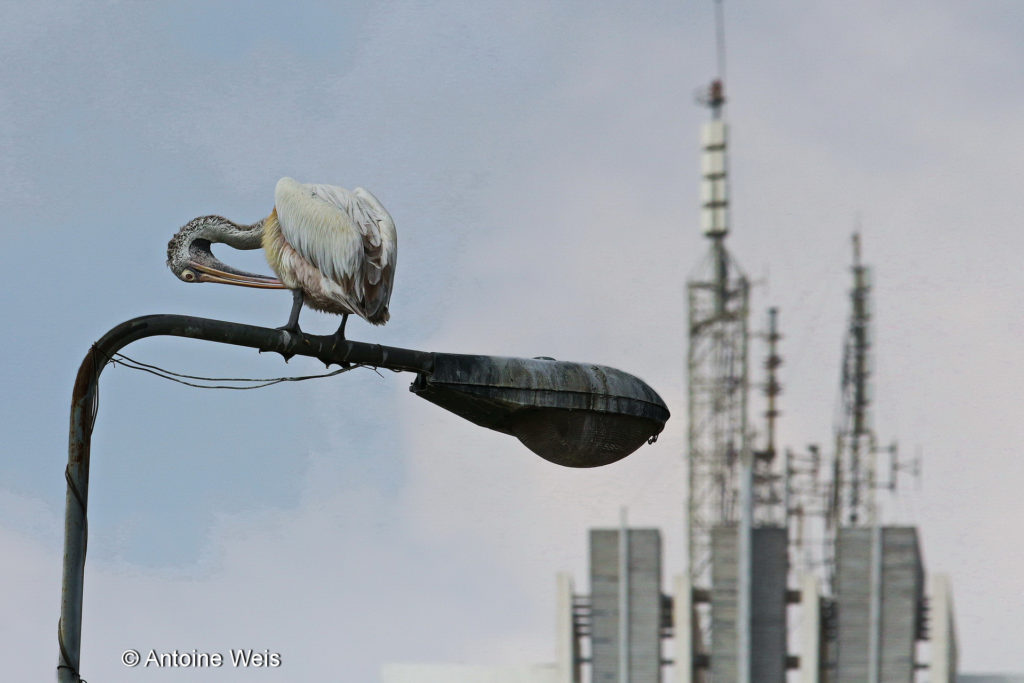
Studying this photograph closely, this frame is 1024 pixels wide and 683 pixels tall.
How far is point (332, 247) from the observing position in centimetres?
972

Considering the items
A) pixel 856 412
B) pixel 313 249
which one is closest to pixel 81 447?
pixel 313 249

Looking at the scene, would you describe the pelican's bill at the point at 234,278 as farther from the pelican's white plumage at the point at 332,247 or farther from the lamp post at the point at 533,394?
the lamp post at the point at 533,394

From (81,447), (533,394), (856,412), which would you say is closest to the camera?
(81,447)

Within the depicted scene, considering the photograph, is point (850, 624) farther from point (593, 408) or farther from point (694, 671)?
point (593, 408)

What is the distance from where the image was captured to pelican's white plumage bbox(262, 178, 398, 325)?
9.53 meters

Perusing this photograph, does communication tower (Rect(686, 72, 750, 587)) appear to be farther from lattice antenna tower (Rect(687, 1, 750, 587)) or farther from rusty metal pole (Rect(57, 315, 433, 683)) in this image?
rusty metal pole (Rect(57, 315, 433, 683))

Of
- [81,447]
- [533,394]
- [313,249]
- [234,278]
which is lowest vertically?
[81,447]

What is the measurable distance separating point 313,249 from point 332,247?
10 centimetres

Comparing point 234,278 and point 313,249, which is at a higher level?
point 313,249

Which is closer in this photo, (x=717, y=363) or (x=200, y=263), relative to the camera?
(x=200, y=263)

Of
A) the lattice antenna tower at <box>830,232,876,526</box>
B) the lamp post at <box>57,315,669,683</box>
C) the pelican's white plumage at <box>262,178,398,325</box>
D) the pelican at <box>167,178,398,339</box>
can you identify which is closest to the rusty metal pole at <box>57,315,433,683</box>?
the lamp post at <box>57,315,669,683</box>

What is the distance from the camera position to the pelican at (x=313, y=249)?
9031 mm

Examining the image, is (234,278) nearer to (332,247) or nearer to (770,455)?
(332,247)

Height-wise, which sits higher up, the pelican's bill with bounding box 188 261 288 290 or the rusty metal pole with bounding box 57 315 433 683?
the pelican's bill with bounding box 188 261 288 290
